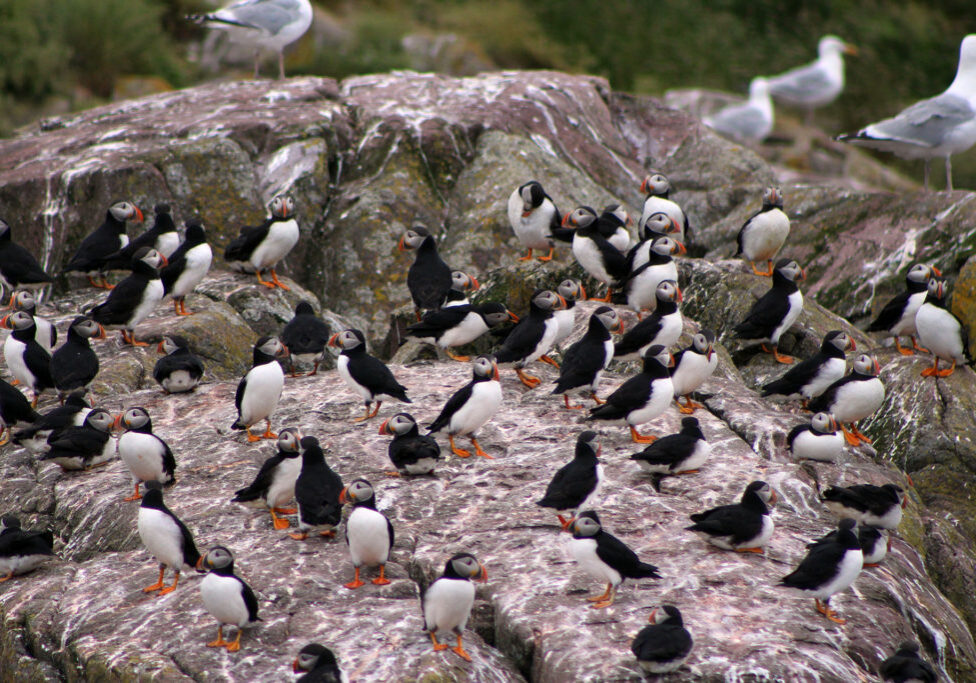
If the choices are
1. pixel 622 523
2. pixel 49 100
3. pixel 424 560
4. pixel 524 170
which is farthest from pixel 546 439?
pixel 49 100

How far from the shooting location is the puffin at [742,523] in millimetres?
6781

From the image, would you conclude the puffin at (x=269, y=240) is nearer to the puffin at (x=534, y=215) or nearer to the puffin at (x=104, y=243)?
the puffin at (x=104, y=243)

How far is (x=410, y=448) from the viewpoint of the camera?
7.77 metres

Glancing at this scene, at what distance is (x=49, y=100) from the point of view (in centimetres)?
2352

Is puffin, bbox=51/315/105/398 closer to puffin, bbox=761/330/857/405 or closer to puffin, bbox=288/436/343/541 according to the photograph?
puffin, bbox=288/436/343/541

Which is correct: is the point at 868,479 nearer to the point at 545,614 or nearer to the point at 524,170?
the point at 545,614

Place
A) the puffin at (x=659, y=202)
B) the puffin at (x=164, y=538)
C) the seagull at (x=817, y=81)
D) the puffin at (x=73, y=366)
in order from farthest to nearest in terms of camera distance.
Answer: the seagull at (x=817, y=81) → the puffin at (x=659, y=202) → the puffin at (x=73, y=366) → the puffin at (x=164, y=538)

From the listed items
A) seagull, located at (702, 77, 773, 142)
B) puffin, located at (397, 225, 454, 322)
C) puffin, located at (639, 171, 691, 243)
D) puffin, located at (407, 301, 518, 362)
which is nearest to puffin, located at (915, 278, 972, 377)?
puffin, located at (639, 171, 691, 243)

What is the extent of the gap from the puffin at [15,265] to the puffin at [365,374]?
4443 millimetres

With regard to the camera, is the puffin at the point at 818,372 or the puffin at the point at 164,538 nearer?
the puffin at the point at 164,538

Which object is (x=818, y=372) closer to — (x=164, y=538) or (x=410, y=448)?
(x=410, y=448)

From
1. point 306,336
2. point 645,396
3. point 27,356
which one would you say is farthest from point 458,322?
point 27,356

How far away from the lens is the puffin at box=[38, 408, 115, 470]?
825cm

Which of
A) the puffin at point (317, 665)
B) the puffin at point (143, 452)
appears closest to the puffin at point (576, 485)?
the puffin at point (317, 665)
